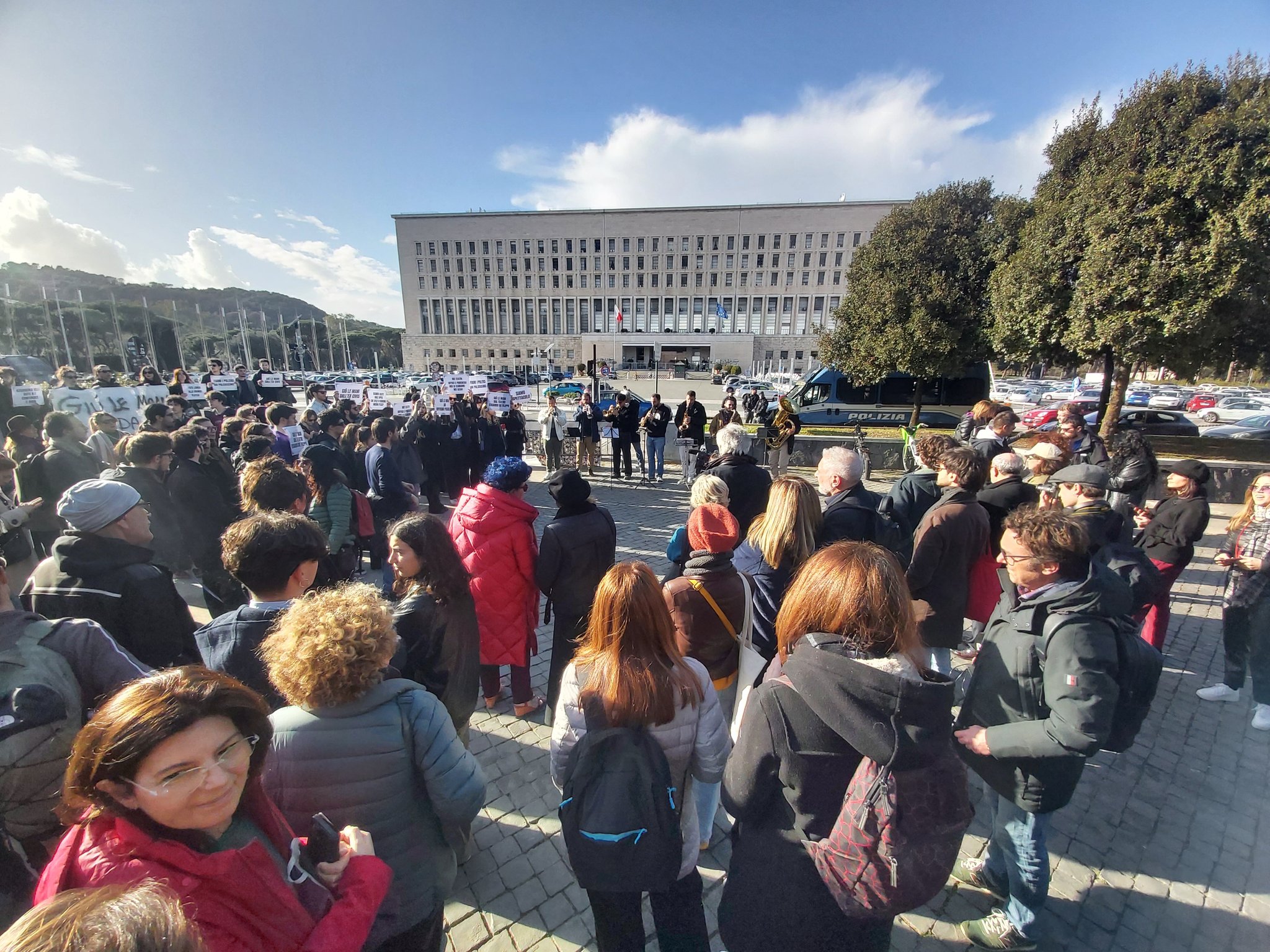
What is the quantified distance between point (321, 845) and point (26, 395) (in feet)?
33.5

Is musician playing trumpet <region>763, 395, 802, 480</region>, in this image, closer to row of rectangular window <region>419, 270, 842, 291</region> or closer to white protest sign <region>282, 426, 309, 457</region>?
white protest sign <region>282, 426, 309, 457</region>

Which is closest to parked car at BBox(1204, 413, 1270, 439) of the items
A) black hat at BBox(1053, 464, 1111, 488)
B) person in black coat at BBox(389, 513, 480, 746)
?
black hat at BBox(1053, 464, 1111, 488)

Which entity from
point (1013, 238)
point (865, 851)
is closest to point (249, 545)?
point (865, 851)

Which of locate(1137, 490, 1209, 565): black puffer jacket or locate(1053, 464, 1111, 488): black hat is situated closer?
locate(1053, 464, 1111, 488): black hat

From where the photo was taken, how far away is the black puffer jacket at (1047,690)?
180cm

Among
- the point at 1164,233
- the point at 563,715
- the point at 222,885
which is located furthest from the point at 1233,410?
the point at 222,885

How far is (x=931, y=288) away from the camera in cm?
1470

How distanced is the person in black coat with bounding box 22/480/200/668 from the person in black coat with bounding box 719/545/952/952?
2462mm

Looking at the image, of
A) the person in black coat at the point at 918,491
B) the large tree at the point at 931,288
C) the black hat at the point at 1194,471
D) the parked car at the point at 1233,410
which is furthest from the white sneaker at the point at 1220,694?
the parked car at the point at 1233,410

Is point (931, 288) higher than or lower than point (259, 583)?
higher

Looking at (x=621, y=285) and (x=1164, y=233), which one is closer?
(x=1164, y=233)

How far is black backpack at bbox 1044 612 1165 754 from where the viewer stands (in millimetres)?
1885

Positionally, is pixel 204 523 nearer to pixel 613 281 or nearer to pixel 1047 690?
pixel 1047 690

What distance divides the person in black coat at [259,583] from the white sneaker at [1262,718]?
20.0 ft
